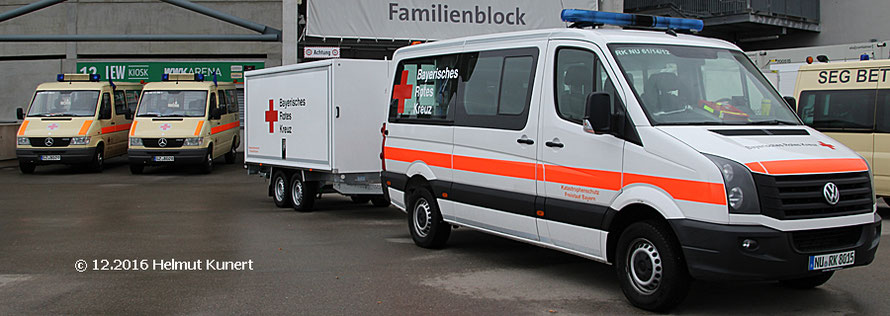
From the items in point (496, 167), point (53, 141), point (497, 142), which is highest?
point (497, 142)

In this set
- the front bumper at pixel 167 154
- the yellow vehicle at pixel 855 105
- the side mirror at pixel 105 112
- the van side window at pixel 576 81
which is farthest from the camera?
the side mirror at pixel 105 112

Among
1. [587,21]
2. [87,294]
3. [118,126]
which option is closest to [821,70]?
[587,21]

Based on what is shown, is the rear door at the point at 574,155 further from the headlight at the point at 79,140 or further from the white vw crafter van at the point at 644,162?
the headlight at the point at 79,140

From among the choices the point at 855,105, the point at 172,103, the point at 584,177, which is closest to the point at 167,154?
the point at 172,103

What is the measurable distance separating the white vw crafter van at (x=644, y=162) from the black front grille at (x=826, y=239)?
13 millimetres

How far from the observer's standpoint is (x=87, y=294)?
23.9 ft

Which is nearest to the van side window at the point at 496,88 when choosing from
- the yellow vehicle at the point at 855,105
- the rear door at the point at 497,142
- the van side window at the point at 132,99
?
the rear door at the point at 497,142

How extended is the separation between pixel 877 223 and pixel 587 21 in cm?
292

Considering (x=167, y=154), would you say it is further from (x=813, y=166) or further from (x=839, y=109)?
(x=813, y=166)

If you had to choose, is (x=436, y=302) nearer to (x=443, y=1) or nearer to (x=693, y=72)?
(x=693, y=72)

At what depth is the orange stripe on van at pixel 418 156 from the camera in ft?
29.3

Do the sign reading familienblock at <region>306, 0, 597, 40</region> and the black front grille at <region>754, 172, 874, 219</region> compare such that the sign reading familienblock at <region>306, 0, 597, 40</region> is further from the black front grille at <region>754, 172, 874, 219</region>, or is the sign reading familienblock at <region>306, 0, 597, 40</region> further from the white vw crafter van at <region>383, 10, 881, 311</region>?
the black front grille at <region>754, 172, 874, 219</region>

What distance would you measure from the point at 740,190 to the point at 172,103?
17546 mm

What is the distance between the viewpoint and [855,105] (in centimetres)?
1185
